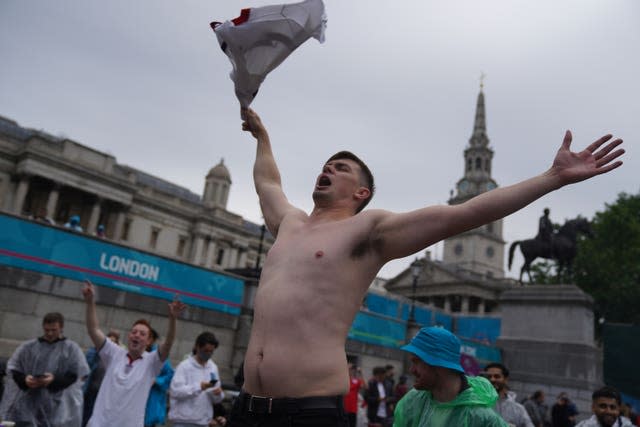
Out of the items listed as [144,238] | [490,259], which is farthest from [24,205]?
[490,259]

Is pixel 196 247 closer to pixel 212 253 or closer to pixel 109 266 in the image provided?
pixel 212 253

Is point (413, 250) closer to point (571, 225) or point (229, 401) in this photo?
point (229, 401)

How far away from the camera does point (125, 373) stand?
5398mm

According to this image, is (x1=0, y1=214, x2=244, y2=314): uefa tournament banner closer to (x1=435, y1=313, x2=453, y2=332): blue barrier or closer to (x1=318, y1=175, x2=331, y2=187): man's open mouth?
(x1=318, y1=175, x2=331, y2=187): man's open mouth

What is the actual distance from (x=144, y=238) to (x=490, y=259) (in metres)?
52.9

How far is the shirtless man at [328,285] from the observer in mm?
2174

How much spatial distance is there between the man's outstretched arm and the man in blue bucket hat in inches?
51.6

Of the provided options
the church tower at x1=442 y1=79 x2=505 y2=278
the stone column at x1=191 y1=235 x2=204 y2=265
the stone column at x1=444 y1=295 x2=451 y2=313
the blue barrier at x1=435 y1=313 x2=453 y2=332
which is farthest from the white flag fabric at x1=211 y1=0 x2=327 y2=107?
the church tower at x1=442 y1=79 x2=505 y2=278

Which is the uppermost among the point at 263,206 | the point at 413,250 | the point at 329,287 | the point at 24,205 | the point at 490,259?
the point at 490,259

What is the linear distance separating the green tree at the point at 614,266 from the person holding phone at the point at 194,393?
1663 inches

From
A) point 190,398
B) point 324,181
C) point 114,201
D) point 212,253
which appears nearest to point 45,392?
point 190,398

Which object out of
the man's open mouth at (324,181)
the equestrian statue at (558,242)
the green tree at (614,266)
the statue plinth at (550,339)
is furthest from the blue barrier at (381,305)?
the green tree at (614,266)

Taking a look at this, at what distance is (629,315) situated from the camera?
4166cm

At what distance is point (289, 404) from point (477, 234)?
8485 centimetres
